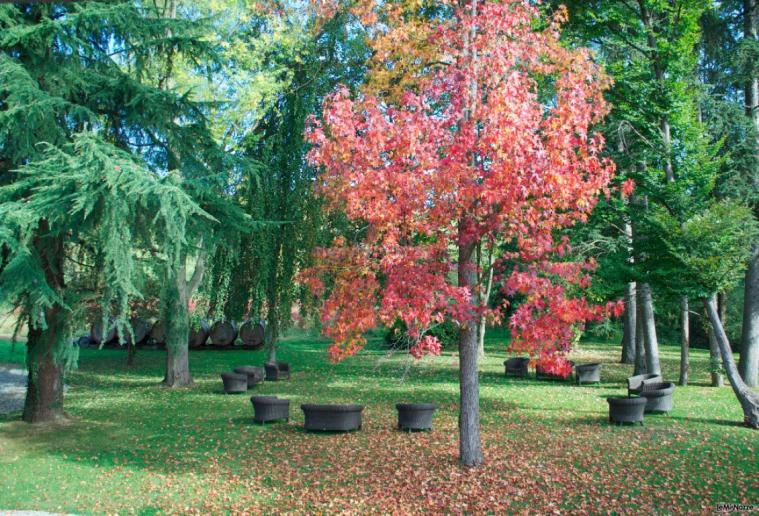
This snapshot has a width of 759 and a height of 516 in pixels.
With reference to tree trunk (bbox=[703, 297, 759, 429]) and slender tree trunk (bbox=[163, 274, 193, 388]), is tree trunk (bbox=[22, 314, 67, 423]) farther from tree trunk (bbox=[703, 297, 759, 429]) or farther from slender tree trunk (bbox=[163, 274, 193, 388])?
tree trunk (bbox=[703, 297, 759, 429])

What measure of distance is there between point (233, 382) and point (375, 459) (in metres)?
8.47

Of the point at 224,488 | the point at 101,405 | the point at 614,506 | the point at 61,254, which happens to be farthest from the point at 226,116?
the point at 614,506

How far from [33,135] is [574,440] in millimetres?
11461

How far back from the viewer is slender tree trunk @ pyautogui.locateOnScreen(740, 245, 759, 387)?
57.2 ft

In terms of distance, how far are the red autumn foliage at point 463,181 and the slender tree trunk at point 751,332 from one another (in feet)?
35.1

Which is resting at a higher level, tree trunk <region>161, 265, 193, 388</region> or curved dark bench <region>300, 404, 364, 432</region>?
tree trunk <region>161, 265, 193, 388</region>

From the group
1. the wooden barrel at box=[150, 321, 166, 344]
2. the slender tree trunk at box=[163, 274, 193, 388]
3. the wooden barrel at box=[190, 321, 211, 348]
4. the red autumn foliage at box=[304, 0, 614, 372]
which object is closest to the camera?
the red autumn foliage at box=[304, 0, 614, 372]

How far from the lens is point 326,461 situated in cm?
1029

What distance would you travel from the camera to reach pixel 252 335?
35.0 meters

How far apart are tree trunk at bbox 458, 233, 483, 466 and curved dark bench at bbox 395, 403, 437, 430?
249 cm

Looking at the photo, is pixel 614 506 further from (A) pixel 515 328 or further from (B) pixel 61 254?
(B) pixel 61 254

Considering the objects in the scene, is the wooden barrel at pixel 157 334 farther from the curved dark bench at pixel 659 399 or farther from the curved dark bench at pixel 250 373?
the curved dark bench at pixel 659 399

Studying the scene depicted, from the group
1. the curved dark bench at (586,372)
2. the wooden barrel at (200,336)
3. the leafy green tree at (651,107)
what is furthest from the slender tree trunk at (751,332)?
the wooden barrel at (200,336)

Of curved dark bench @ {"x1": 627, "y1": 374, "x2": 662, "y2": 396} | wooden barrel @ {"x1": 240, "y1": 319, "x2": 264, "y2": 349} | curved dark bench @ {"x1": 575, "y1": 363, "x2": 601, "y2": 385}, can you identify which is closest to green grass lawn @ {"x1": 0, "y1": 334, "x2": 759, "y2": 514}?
curved dark bench @ {"x1": 627, "y1": 374, "x2": 662, "y2": 396}
